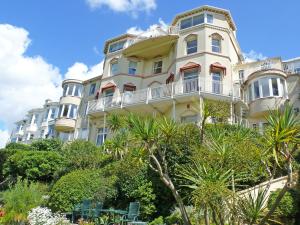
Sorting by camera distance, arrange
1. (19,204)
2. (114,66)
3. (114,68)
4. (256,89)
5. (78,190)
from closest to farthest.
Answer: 1. (19,204)
2. (78,190)
3. (256,89)
4. (114,68)
5. (114,66)

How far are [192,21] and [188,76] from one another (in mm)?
6538

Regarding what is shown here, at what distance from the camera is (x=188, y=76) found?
26.2 meters

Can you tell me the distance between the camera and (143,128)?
380 inches

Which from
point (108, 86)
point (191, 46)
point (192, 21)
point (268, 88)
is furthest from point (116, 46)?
point (268, 88)

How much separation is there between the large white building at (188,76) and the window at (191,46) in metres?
0.10

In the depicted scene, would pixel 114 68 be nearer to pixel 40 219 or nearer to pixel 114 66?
pixel 114 66

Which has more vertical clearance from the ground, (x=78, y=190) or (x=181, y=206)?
(x=78, y=190)

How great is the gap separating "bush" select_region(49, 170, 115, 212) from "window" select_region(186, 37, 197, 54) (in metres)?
15.9

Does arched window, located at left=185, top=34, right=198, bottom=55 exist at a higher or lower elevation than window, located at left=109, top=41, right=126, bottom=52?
lower

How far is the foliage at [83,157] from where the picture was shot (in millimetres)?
20328

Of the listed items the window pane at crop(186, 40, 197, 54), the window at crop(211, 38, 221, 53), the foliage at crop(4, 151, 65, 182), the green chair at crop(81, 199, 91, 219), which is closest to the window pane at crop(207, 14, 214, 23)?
the window at crop(211, 38, 221, 53)

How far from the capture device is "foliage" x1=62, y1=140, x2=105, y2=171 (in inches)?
800

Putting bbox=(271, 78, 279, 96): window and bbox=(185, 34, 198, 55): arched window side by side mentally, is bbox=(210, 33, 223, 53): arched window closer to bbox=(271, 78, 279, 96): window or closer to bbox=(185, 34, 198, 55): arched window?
bbox=(185, 34, 198, 55): arched window

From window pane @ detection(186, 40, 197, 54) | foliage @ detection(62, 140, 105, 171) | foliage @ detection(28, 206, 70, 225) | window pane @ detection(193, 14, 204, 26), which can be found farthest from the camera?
window pane @ detection(193, 14, 204, 26)
